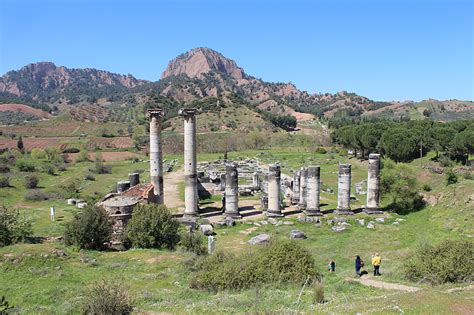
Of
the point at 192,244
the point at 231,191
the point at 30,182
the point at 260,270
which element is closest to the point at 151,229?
the point at 192,244

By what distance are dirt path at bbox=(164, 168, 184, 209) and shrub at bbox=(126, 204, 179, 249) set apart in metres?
15.6

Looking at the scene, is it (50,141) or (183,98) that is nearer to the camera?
(50,141)

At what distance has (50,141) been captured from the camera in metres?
107

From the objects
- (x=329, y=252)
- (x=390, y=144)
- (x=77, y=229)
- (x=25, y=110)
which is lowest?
(x=329, y=252)

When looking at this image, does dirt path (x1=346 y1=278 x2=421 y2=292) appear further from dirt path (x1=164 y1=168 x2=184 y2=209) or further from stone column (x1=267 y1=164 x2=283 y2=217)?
dirt path (x1=164 y1=168 x2=184 y2=209)

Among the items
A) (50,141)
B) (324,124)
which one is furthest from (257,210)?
(324,124)

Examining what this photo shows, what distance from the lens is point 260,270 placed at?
18.5m

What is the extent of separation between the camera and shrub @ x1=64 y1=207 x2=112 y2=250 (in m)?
24.6

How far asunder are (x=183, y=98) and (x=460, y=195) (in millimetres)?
159601

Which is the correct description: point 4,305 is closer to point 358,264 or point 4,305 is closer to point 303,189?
point 358,264

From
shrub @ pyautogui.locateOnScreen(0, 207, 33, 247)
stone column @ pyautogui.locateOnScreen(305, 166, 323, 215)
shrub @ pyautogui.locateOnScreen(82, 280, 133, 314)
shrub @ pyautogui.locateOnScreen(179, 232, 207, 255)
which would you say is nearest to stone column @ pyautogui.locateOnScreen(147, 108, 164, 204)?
shrub @ pyautogui.locateOnScreen(179, 232, 207, 255)

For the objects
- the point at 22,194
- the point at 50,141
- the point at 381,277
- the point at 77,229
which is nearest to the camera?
the point at 381,277

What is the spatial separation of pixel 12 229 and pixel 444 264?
2351 centimetres

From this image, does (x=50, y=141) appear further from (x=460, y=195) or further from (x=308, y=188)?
(x=460, y=195)
